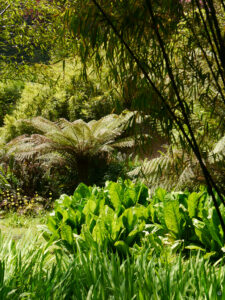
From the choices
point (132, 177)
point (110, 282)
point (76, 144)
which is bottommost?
point (110, 282)

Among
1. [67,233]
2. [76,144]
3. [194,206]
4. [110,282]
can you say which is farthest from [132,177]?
[110,282]

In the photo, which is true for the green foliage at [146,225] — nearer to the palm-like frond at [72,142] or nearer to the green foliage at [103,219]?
the green foliage at [103,219]

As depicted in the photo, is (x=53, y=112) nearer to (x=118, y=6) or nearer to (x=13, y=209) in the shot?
(x=13, y=209)

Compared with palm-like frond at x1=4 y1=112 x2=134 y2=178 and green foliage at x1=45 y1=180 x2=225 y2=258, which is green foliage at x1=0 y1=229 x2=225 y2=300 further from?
palm-like frond at x1=4 y1=112 x2=134 y2=178

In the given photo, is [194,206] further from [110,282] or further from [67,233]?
[110,282]

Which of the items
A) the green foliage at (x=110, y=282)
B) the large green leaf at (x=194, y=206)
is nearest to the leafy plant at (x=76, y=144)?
the large green leaf at (x=194, y=206)

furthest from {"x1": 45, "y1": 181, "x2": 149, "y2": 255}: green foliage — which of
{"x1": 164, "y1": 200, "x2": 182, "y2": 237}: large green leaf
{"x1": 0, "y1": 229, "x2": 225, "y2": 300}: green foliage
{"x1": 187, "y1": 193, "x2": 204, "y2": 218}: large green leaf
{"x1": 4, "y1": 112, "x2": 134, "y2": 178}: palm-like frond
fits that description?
{"x1": 4, "y1": 112, "x2": 134, "y2": 178}: palm-like frond

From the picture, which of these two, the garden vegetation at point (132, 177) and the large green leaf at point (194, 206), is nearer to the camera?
the garden vegetation at point (132, 177)

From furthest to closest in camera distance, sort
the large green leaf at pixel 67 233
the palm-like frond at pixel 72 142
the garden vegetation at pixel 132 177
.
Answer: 1. the palm-like frond at pixel 72 142
2. the large green leaf at pixel 67 233
3. the garden vegetation at pixel 132 177

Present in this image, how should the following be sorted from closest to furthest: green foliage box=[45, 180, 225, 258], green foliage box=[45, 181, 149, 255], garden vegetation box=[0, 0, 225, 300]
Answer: garden vegetation box=[0, 0, 225, 300], green foliage box=[45, 180, 225, 258], green foliage box=[45, 181, 149, 255]

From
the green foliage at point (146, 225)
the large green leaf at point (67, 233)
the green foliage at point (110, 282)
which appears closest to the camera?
the green foliage at point (110, 282)

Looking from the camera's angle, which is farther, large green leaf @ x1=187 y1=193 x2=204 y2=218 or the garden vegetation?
large green leaf @ x1=187 y1=193 x2=204 y2=218

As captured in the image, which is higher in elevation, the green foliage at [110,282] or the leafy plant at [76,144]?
the leafy plant at [76,144]

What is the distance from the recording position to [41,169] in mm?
7168
